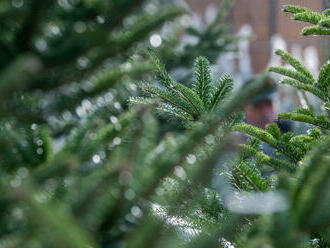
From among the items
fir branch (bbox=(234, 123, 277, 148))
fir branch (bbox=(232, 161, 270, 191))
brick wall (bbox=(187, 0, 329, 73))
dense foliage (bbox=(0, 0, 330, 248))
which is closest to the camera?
dense foliage (bbox=(0, 0, 330, 248))

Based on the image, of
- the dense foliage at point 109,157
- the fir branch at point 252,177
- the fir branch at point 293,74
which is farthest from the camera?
the fir branch at point 293,74

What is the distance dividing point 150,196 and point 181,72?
3.29m

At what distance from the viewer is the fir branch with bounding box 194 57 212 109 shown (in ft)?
4.03

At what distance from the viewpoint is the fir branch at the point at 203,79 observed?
1.23 metres

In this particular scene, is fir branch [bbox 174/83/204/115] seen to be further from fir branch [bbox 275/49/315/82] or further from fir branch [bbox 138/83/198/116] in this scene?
fir branch [bbox 275/49/315/82]

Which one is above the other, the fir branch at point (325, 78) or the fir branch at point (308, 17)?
the fir branch at point (308, 17)

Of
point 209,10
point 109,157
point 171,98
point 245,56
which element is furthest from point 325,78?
point 245,56

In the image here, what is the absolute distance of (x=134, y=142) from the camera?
63cm

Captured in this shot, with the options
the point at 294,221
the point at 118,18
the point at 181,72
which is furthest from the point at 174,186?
the point at 181,72

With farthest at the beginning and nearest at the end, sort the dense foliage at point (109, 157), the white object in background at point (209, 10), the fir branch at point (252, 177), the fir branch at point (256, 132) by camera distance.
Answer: the white object in background at point (209, 10) → the fir branch at point (256, 132) → the fir branch at point (252, 177) → the dense foliage at point (109, 157)

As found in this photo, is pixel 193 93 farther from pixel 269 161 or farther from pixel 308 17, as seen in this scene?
pixel 308 17

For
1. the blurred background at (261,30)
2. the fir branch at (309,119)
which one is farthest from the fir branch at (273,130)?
the blurred background at (261,30)

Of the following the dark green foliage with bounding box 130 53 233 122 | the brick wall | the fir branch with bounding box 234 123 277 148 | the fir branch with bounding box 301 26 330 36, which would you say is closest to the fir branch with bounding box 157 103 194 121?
the dark green foliage with bounding box 130 53 233 122

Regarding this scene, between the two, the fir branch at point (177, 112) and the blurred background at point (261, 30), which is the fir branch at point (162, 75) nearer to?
the fir branch at point (177, 112)
